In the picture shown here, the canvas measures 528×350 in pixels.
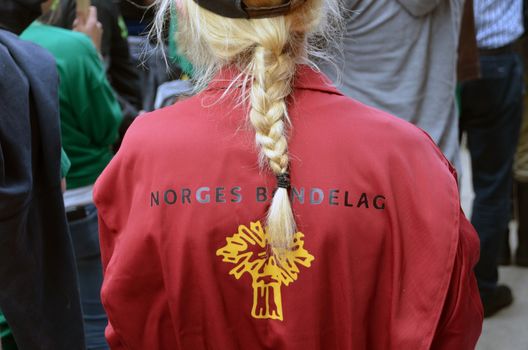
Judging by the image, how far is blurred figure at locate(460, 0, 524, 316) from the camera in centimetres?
350

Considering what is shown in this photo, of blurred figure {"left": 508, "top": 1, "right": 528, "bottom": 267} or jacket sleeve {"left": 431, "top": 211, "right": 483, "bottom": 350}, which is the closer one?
jacket sleeve {"left": 431, "top": 211, "right": 483, "bottom": 350}

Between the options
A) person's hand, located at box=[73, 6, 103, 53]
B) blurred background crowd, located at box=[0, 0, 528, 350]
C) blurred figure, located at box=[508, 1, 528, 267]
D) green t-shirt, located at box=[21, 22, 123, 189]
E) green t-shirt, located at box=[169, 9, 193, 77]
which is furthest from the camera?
blurred figure, located at box=[508, 1, 528, 267]

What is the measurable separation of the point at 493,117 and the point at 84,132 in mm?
1860

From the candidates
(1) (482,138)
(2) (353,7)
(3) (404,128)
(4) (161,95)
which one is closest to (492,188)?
(1) (482,138)

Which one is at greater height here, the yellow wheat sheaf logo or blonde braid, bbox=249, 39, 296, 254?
blonde braid, bbox=249, 39, 296, 254

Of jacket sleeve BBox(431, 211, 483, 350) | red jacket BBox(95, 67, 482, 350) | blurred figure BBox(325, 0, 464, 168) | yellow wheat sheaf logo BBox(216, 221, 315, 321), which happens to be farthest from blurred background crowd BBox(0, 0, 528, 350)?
jacket sleeve BBox(431, 211, 483, 350)

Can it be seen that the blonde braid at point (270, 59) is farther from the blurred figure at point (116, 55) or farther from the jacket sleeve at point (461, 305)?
the blurred figure at point (116, 55)

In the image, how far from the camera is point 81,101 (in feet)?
9.53

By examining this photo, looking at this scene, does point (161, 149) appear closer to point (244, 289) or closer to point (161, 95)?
point (244, 289)

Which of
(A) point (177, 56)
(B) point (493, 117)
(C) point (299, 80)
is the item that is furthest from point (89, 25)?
(C) point (299, 80)

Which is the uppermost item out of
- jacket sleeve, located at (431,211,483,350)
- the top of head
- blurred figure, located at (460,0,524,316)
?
the top of head

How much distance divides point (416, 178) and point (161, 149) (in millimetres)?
483

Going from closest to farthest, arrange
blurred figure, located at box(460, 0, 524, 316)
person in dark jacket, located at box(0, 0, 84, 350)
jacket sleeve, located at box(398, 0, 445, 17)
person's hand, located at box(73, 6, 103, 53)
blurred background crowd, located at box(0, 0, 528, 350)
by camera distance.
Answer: person in dark jacket, located at box(0, 0, 84, 350) < blurred background crowd, located at box(0, 0, 528, 350) < jacket sleeve, located at box(398, 0, 445, 17) < person's hand, located at box(73, 6, 103, 53) < blurred figure, located at box(460, 0, 524, 316)

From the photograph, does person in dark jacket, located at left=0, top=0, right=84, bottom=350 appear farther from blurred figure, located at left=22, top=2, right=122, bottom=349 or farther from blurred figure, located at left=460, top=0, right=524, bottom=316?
blurred figure, located at left=460, top=0, right=524, bottom=316
